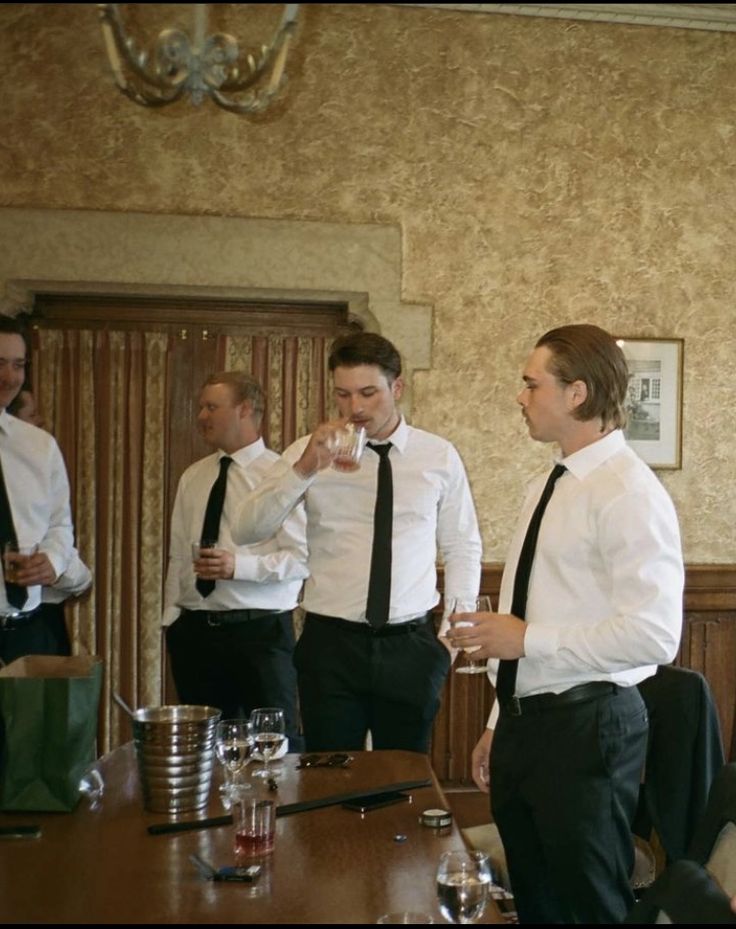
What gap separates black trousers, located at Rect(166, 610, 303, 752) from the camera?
4.00m

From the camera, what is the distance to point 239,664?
4043 mm

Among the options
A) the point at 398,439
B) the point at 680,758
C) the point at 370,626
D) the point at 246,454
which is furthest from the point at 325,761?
the point at 246,454

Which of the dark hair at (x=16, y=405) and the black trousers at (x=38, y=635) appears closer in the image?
the black trousers at (x=38, y=635)

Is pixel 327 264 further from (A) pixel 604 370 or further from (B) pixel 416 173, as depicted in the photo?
(A) pixel 604 370

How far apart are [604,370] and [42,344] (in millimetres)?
3140

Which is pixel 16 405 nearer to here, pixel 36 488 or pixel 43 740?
pixel 36 488

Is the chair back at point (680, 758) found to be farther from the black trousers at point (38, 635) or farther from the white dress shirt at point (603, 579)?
the black trousers at point (38, 635)

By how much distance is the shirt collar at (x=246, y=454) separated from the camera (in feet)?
14.0

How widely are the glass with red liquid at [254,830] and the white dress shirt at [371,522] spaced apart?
140 centimetres

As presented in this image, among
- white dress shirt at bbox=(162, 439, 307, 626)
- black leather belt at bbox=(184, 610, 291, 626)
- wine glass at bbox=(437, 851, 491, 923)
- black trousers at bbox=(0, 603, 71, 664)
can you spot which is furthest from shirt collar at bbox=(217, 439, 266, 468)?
wine glass at bbox=(437, 851, 491, 923)

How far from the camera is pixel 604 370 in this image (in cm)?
253

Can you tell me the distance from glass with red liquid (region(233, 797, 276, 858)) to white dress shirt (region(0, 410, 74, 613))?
70.9 inches

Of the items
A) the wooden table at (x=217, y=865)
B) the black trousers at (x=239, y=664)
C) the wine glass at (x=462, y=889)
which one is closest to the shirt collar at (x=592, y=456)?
the wooden table at (x=217, y=865)

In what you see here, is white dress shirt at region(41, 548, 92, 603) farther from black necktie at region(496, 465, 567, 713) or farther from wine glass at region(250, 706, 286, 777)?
black necktie at region(496, 465, 567, 713)
